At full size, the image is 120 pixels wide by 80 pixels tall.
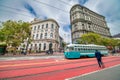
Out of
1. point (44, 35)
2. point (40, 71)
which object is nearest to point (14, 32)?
point (44, 35)

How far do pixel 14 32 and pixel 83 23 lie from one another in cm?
4053

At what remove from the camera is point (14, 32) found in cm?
2891

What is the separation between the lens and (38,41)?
46750 millimetres

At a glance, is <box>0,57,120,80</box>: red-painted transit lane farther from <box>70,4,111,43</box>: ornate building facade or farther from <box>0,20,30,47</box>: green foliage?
<box>70,4,111,43</box>: ornate building facade

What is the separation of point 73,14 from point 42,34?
26.5 m

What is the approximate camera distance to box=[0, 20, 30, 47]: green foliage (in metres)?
28.4

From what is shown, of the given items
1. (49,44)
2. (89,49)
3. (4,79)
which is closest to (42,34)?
(49,44)

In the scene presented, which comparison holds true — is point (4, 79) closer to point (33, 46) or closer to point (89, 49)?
point (89, 49)

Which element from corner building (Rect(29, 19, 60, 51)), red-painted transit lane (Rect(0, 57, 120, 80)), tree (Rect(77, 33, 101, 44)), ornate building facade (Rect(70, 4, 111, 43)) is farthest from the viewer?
ornate building facade (Rect(70, 4, 111, 43))

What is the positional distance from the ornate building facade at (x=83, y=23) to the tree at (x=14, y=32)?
109ft

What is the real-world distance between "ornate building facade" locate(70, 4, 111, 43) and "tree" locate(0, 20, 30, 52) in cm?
3324

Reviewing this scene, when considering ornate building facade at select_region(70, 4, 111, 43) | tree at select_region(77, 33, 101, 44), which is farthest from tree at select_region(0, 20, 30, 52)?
ornate building facade at select_region(70, 4, 111, 43)

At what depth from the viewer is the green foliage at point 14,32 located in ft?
93.2

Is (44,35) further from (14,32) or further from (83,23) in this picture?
(83,23)
